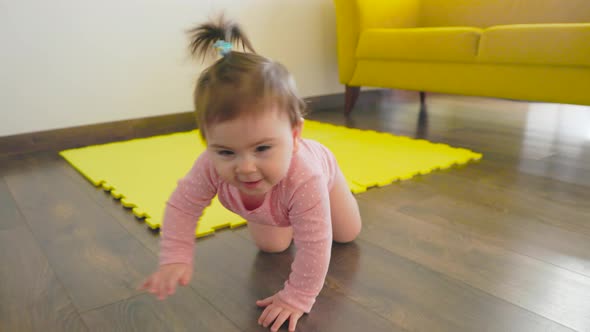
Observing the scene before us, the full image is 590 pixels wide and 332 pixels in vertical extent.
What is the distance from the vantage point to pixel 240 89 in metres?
0.60

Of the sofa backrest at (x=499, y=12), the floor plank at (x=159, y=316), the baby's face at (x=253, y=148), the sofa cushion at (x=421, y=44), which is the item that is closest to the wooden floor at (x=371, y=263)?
the floor plank at (x=159, y=316)

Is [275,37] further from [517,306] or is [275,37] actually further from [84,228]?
[517,306]

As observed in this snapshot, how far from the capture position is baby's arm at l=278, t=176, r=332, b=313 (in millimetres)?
715

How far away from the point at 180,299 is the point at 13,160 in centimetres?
132

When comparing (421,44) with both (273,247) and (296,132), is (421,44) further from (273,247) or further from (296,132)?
(296,132)

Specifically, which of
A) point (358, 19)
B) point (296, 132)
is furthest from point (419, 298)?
point (358, 19)

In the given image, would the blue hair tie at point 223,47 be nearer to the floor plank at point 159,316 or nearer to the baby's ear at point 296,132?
the baby's ear at point 296,132

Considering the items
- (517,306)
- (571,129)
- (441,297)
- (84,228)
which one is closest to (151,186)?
(84,228)

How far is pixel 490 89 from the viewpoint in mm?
1893

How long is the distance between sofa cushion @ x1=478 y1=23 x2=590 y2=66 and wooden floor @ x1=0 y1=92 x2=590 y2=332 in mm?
418

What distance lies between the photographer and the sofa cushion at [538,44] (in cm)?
160

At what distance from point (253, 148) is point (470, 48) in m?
1.58

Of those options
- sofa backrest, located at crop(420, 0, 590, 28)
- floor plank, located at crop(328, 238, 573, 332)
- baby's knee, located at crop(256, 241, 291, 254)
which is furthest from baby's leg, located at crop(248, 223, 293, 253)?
sofa backrest, located at crop(420, 0, 590, 28)

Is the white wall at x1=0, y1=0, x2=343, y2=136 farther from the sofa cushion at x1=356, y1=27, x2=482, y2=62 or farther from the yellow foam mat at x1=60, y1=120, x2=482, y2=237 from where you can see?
the sofa cushion at x1=356, y1=27, x2=482, y2=62
